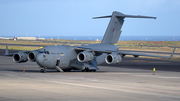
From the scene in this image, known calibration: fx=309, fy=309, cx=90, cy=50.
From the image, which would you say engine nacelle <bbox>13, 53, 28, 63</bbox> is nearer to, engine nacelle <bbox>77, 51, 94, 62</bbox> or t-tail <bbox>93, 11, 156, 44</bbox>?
engine nacelle <bbox>77, 51, 94, 62</bbox>

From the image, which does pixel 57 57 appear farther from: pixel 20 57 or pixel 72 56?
pixel 20 57

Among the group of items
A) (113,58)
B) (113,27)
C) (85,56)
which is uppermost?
(113,27)

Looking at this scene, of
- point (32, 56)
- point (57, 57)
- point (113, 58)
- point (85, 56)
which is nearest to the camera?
point (113, 58)

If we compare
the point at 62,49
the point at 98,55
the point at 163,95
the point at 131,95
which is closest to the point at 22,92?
the point at 131,95

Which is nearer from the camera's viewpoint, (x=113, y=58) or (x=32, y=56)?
(x=113, y=58)

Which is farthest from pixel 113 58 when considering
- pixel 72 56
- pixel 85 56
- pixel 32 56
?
pixel 32 56

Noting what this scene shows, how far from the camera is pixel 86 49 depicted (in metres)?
32.9

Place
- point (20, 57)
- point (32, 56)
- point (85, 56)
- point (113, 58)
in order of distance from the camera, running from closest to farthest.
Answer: point (113, 58) < point (85, 56) < point (20, 57) < point (32, 56)

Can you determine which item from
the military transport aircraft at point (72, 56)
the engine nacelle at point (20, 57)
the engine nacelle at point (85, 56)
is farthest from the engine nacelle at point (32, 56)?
the engine nacelle at point (85, 56)

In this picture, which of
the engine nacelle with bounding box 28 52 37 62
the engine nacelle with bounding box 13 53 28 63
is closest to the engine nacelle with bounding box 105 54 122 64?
the engine nacelle with bounding box 28 52 37 62

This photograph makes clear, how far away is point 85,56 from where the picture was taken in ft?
102

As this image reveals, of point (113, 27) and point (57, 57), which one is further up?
point (113, 27)

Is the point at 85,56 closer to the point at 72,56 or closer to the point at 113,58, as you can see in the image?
the point at 72,56

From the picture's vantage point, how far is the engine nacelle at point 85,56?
31152mm
